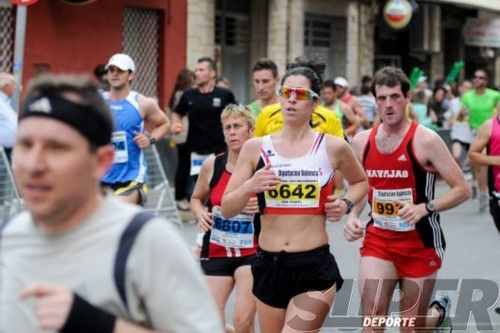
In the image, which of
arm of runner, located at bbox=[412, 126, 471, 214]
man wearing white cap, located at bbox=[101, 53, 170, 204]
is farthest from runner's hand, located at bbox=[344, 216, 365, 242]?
man wearing white cap, located at bbox=[101, 53, 170, 204]

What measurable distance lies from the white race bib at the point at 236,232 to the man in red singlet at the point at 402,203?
70 centimetres

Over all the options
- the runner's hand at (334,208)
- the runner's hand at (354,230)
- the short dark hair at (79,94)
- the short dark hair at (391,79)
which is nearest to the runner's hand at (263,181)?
the runner's hand at (334,208)

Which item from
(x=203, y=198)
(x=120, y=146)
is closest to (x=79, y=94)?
(x=203, y=198)

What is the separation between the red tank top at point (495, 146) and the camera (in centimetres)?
969

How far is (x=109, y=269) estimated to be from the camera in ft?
9.72

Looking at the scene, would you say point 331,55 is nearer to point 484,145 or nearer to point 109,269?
point 484,145

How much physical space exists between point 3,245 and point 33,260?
0.13 meters

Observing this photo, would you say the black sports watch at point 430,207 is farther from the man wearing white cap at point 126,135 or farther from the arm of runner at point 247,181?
the man wearing white cap at point 126,135

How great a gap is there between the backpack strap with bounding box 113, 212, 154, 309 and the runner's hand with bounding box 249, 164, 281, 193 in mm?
2951

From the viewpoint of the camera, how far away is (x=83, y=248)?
9.76 ft

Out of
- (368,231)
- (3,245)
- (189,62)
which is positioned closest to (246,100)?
(189,62)

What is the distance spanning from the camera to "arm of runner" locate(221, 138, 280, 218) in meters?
5.96

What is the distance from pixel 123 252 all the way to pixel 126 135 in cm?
718

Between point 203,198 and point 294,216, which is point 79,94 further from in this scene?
point 203,198
